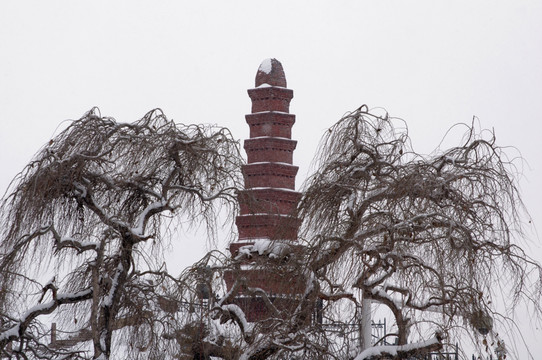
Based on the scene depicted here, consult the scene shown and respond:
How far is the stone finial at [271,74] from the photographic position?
3247cm

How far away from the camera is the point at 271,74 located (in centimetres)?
3250

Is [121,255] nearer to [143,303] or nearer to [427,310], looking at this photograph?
[143,303]

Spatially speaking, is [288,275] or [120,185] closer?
[288,275]

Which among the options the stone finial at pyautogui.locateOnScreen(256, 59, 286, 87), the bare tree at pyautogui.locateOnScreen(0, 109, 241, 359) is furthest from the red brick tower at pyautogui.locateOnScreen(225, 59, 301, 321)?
the bare tree at pyautogui.locateOnScreen(0, 109, 241, 359)

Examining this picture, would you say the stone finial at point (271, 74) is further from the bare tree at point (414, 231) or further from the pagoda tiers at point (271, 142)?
the bare tree at point (414, 231)

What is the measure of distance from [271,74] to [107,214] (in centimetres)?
2135

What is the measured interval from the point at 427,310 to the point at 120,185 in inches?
184

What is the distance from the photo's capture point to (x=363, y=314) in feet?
34.1

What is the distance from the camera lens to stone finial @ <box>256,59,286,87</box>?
1278 inches

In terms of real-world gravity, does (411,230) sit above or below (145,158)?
below

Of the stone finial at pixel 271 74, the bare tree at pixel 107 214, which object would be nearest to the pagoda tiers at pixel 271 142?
the stone finial at pixel 271 74

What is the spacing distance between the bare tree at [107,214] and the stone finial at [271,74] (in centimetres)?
1975

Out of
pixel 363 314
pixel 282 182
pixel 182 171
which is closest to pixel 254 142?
pixel 282 182

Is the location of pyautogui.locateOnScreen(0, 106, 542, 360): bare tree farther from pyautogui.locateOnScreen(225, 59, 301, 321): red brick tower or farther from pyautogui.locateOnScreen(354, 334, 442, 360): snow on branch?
pyautogui.locateOnScreen(225, 59, 301, 321): red brick tower
